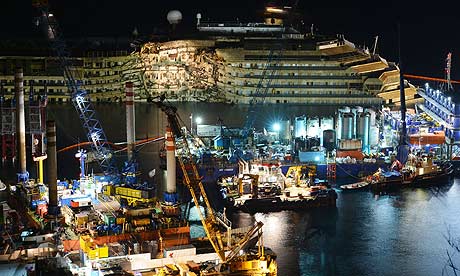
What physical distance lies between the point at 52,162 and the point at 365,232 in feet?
32.3

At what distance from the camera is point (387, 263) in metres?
19.4

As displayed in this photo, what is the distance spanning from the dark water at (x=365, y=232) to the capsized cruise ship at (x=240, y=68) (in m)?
23.6

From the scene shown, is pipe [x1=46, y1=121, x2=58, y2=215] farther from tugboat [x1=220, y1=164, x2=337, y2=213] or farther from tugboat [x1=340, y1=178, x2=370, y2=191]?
tugboat [x1=340, y1=178, x2=370, y2=191]

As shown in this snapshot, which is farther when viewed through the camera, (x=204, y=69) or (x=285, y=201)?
(x=204, y=69)

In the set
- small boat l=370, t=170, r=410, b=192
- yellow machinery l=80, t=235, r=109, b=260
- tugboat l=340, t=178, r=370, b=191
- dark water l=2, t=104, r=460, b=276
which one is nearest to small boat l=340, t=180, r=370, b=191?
tugboat l=340, t=178, r=370, b=191

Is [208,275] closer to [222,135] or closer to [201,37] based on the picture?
[222,135]

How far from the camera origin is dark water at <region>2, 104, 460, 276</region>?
19.2m

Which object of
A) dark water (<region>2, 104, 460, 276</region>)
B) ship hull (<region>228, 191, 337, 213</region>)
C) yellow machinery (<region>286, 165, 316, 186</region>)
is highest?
yellow machinery (<region>286, 165, 316, 186</region>)

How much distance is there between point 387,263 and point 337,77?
35286 millimetres

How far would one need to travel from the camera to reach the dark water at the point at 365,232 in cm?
1919

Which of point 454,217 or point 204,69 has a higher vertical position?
point 204,69

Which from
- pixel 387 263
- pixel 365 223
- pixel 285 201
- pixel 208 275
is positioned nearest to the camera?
pixel 208 275

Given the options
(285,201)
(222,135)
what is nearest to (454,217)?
(285,201)

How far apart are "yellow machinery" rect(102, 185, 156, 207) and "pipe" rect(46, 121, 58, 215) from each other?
303cm
